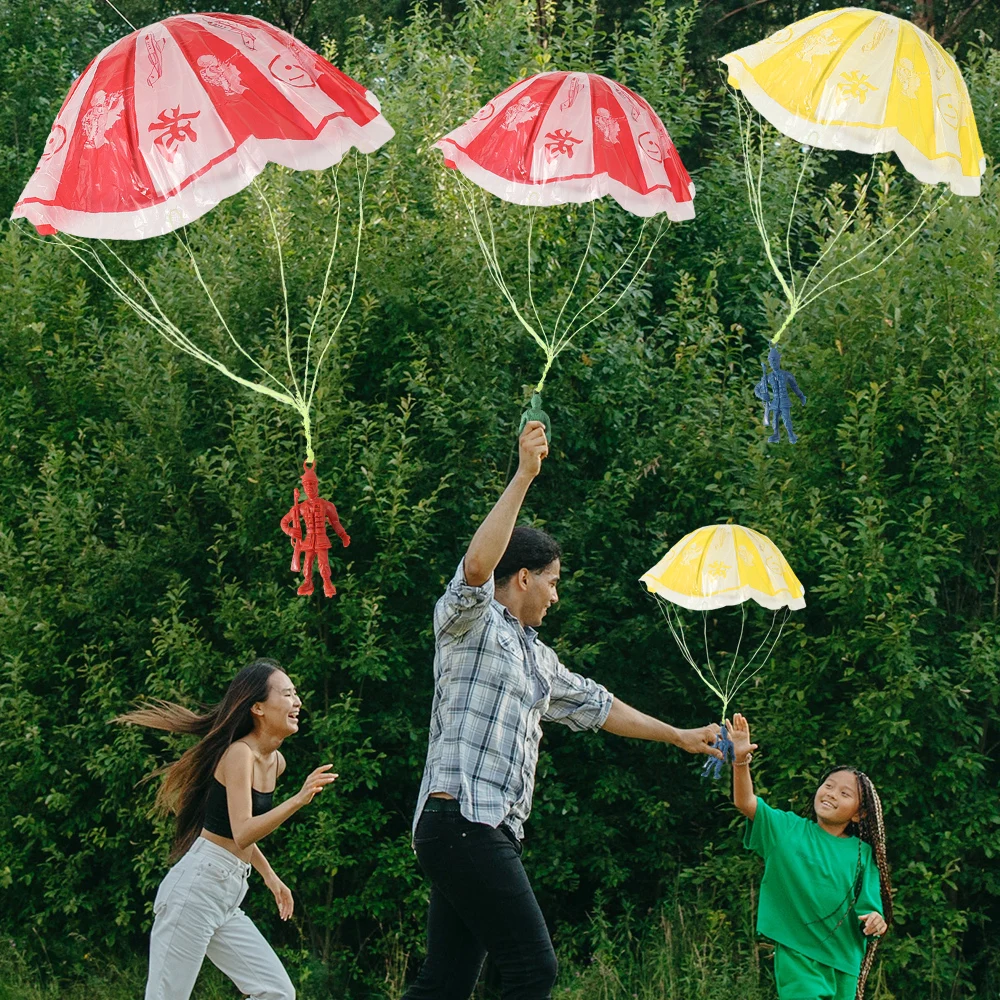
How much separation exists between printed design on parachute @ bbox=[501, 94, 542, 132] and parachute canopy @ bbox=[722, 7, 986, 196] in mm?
933

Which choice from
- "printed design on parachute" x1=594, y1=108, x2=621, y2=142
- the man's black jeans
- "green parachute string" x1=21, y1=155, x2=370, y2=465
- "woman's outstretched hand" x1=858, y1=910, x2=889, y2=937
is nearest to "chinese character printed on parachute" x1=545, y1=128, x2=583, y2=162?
"printed design on parachute" x1=594, y1=108, x2=621, y2=142

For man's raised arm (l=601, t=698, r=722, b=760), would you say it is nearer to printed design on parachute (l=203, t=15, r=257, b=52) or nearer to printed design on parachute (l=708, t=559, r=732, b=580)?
printed design on parachute (l=708, t=559, r=732, b=580)

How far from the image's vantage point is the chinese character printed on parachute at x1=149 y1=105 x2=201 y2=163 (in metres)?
4.66

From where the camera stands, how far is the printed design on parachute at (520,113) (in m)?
5.77

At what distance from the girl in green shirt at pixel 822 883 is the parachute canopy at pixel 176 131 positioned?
2.59 metres

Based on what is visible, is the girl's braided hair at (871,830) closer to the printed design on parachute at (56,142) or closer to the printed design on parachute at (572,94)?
the printed design on parachute at (572,94)

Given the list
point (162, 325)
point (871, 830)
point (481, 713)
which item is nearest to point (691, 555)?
point (871, 830)

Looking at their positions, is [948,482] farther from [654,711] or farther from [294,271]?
[294,271]

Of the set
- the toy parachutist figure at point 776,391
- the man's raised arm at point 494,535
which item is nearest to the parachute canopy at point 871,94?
the toy parachutist figure at point 776,391

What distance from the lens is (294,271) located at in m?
7.78

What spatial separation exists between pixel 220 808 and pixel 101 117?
8.10ft

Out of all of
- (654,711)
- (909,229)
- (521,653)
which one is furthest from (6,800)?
(909,229)

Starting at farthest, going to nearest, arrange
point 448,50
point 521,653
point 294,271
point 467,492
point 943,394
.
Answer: point 448,50 < point 294,271 < point 467,492 < point 943,394 < point 521,653

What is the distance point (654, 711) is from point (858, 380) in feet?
7.43
